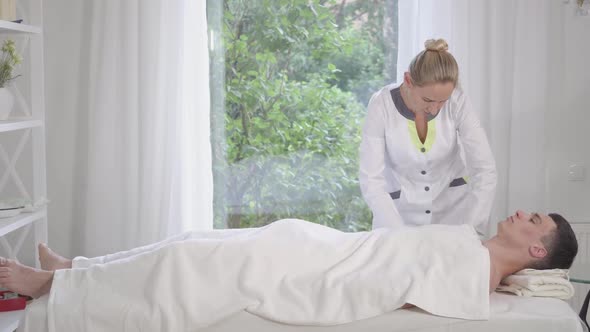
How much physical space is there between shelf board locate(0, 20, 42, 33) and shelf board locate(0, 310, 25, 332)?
1162mm

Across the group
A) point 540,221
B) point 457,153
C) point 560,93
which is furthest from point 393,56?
point 540,221

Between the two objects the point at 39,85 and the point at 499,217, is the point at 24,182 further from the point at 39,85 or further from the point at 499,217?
the point at 499,217

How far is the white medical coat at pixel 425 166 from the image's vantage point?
9.78 feet

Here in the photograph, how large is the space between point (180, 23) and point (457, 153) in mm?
1543

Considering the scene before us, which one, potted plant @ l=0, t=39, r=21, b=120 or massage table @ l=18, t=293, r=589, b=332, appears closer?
massage table @ l=18, t=293, r=589, b=332

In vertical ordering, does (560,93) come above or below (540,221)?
above

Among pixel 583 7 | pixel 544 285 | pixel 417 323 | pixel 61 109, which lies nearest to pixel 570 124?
pixel 583 7

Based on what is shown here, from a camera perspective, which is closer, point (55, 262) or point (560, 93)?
point (55, 262)

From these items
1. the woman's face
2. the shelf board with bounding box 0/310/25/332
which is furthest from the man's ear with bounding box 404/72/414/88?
the shelf board with bounding box 0/310/25/332

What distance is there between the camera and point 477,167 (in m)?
3.00

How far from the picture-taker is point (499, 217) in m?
3.92

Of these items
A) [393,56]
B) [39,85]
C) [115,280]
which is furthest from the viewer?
[393,56]

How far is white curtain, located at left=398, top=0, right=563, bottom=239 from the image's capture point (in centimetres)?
385

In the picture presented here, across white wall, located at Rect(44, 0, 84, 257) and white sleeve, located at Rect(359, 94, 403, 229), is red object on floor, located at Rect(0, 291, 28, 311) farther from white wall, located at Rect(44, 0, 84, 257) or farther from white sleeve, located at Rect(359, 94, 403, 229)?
white sleeve, located at Rect(359, 94, 403, 229)
